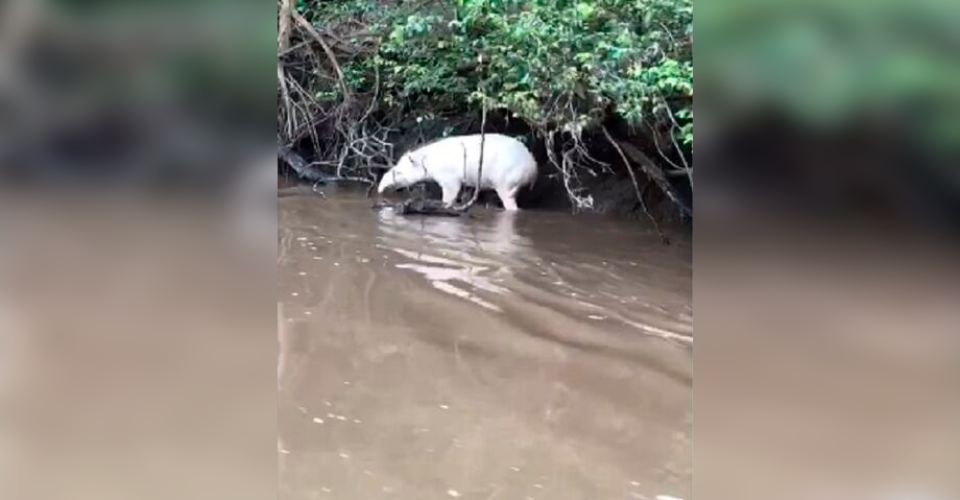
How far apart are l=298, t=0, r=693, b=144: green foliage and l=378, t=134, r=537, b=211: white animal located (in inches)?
18.6

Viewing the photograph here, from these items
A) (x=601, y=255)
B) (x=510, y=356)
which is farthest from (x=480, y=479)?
(x=601, y=255)

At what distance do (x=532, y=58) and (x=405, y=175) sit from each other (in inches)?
86.6

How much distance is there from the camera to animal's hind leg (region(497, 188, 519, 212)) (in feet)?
26.5

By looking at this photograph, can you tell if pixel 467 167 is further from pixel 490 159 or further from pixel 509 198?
pixel 509 198

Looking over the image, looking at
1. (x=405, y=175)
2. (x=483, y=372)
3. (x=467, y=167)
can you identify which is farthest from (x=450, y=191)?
(x=483, y=372)

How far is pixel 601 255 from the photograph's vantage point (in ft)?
18.6

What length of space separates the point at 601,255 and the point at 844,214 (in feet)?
10.2

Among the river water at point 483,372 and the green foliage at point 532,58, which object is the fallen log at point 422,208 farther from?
the river water at point 483,372

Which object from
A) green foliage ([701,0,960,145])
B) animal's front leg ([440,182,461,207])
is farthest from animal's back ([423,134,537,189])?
green foliage ([701,0,960,145])

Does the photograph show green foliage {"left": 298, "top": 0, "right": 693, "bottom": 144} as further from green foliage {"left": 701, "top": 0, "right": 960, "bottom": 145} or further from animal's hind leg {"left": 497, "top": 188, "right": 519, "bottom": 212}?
green foliage {"left": 701, "top": 0, "right": 960, "bottom": 145}

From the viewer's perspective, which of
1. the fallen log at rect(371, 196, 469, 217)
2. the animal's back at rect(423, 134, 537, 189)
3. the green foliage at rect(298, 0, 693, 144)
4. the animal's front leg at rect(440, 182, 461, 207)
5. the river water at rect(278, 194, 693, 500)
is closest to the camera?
the river water at rect(278, 194, 693, 500)

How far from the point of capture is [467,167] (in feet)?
26.8

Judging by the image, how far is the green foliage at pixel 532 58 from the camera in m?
5.48

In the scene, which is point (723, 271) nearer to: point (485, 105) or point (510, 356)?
point (510, 356)
